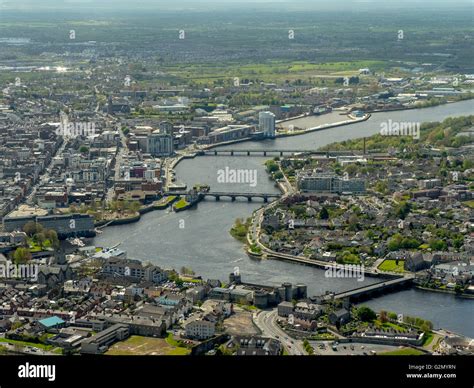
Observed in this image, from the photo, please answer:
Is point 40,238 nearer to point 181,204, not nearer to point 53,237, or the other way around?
point 53,237

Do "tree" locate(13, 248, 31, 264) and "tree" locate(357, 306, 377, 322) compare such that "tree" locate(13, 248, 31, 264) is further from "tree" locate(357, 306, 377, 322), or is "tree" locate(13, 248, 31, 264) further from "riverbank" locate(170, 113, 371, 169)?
"riverbank" locate(170, 113, 371, 169)

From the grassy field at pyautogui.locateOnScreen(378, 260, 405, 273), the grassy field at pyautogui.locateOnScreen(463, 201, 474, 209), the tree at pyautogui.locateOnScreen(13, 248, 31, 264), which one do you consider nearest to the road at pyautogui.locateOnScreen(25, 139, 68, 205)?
the tree at pyautogui.locateOnScreen(13, 248, 31, 264)

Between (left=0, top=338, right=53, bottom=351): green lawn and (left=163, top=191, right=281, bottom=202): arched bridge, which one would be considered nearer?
(left=0, top=338, right=53, bottom=351): green lawn

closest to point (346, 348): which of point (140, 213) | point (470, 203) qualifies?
point (140, 213)
